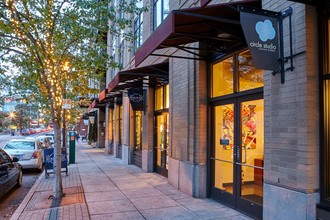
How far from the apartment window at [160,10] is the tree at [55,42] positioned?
9.72 ft

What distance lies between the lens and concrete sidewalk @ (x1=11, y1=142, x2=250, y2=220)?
6801mm

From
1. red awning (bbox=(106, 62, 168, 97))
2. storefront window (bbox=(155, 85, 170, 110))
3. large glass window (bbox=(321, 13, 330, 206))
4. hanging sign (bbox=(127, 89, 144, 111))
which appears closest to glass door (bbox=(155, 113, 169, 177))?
storefront window (bbox=(155, 85, 170, 110))

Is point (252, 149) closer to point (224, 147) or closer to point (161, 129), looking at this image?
point (224, 147)

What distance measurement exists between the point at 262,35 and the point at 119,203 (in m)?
5.27

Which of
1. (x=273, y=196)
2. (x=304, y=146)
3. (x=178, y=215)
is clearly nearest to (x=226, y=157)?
(x=178, y=215)

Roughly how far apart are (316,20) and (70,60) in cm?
693

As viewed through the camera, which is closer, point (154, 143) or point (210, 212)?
point (210, 212)

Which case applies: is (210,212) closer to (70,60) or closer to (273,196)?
(273,196)

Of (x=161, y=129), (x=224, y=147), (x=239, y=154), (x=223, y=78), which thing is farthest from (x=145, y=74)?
(x=239, y=154)

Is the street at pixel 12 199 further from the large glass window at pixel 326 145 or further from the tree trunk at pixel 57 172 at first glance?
the large glass window at pixel 326 145

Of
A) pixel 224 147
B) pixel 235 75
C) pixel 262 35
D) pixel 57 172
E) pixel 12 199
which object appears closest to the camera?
pixel 262 35

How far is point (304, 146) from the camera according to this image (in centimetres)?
445

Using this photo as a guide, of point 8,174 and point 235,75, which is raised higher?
point 235,75

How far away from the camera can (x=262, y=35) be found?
467 cm
